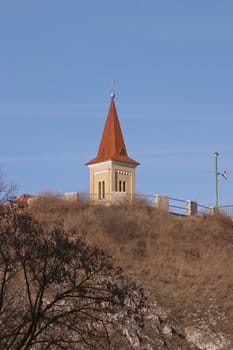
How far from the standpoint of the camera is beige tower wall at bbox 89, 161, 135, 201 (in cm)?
6962

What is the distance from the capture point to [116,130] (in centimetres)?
7056

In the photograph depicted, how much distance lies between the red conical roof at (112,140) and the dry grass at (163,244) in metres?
23.8

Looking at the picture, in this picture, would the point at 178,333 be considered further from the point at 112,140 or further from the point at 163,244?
the point at 112,140

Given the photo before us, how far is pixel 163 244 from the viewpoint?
137ft

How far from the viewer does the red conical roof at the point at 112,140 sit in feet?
229

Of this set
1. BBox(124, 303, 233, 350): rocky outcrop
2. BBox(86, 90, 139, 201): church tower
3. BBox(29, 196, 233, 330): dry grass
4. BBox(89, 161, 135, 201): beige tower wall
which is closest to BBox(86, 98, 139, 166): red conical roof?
BBox(86, 90, 139, 201): church tower

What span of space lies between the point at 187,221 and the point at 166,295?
10.6 m

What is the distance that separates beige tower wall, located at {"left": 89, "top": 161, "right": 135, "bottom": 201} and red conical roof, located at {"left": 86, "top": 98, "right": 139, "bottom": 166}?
62 cm

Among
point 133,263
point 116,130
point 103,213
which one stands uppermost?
point 116,130

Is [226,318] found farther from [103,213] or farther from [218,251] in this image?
[103,213]

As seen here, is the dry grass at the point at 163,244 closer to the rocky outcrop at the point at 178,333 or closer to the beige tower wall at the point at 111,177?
the rocky outcrop at the point at 178,333

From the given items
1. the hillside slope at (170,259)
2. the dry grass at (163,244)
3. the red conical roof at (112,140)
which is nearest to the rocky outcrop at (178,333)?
the hillside slope at (170,259)

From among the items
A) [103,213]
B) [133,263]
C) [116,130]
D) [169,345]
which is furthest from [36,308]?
[116,130]

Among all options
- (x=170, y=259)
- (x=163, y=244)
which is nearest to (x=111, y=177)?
(x=163, y=244)
